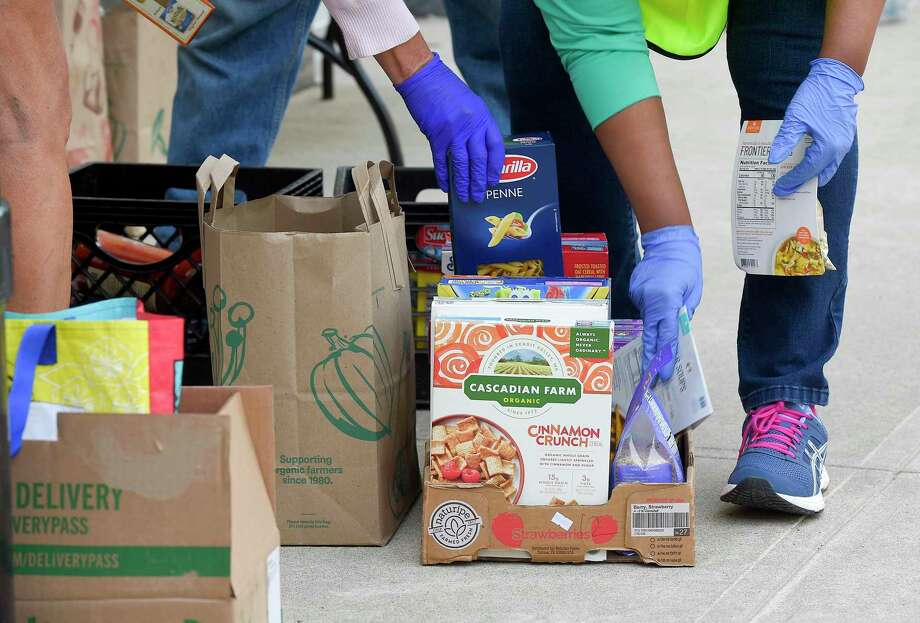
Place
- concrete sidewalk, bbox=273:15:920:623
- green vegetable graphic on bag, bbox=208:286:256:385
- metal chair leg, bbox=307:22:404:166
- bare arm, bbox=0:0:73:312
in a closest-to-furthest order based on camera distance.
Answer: bare arm, bbox=0:0:73:312 → concrete sidewalk, bbox=273:15:920:623 → green vegetable graphic on bag, bbox=208:286:256:385 → metal chair leg, bbox=307:22:404:166

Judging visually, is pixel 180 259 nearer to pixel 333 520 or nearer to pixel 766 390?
pixel 333 520

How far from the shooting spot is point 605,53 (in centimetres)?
188

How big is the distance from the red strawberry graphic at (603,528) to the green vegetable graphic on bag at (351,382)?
0.34 metres

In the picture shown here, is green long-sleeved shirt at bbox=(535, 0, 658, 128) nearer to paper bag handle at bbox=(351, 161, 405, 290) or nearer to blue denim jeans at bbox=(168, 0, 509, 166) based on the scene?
paper bag handle at bbox=(351, 161, 405, 290)

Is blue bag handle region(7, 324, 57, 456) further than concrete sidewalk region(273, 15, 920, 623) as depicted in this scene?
No

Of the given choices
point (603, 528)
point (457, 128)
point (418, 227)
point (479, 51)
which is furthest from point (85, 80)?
point (603, 528)

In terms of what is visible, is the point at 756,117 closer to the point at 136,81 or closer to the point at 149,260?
the point at 149,260

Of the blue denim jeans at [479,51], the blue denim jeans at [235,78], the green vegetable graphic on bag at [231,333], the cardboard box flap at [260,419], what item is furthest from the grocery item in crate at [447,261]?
the blue denim jeans at [479,51]

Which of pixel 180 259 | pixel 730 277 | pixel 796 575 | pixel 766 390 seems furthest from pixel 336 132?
pixel 796 575

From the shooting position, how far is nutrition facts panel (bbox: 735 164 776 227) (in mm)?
1848

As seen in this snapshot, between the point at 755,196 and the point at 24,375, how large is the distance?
1.10 m

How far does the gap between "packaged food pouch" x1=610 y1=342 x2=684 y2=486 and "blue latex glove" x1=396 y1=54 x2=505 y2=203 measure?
0.42 meters

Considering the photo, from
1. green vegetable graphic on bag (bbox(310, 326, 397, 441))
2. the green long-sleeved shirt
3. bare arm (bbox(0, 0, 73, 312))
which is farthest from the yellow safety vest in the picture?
bare arm (bbox(0, 0, 73, 312))

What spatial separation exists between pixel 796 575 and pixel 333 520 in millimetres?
666
